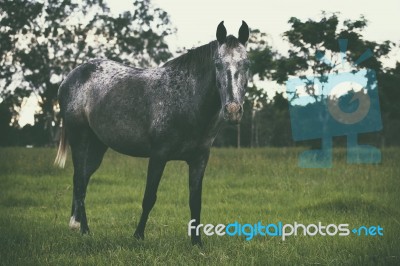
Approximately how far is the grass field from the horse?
24.0 inches

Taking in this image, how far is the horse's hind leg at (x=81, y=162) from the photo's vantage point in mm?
6371

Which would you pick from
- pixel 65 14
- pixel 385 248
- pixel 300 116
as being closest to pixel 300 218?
pixel 385 248

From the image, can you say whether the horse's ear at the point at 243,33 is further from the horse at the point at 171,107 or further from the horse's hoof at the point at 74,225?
the horse's hoof at the point at 74,225

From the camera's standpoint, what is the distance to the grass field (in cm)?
469

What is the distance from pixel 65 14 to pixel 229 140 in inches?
1441

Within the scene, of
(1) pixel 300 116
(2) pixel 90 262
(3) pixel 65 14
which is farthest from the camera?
(3) pixel 65 14

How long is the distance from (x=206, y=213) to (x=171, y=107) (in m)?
2.89

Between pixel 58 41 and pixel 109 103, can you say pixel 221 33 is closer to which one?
pixel 109 103

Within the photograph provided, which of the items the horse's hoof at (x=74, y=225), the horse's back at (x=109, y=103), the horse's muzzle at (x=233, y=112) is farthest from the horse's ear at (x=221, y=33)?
the horse's hoof at (x=74, y=225)

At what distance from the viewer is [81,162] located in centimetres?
656

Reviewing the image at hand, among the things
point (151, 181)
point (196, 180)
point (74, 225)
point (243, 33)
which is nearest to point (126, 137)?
point (151, 181)

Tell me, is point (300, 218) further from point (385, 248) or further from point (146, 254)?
point (146, 254)

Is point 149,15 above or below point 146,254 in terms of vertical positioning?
above

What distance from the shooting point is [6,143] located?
4950 centimetres
